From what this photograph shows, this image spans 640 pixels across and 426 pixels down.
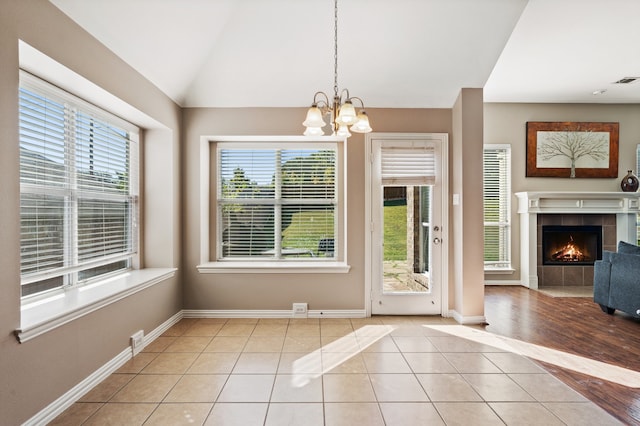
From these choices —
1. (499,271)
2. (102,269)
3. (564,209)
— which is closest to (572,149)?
(564,209)

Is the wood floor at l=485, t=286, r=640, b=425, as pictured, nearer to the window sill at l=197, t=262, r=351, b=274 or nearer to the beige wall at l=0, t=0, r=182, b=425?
the window sill at l=197, t=262, r=351, b=274

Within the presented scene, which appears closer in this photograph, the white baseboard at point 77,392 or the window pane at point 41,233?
the white baseboard at point 77,392

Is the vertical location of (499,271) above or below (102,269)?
below

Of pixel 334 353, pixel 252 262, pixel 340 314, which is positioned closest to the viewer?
pixel 334 353

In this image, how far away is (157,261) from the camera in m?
3.75

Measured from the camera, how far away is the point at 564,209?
557 cm

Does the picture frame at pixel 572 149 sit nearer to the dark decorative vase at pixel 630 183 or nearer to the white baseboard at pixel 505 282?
the dark decorative vase at pixel 630 183

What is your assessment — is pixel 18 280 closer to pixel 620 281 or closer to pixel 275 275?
pixel 275 275

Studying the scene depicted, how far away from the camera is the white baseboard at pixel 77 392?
202cm

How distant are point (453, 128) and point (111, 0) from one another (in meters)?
3.44

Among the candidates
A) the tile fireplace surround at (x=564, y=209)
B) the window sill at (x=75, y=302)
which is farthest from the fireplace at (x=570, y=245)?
the window sill at (x=75, y=302)

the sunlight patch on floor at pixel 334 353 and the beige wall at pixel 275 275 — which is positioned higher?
the beige wall at pixel 275 275

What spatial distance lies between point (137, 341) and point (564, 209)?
6.25 m

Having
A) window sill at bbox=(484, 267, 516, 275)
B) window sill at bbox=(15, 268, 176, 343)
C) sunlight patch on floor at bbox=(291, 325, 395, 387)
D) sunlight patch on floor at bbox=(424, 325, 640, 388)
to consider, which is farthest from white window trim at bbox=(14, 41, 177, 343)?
window sill at bbox=(484, 267, 516, 275)
